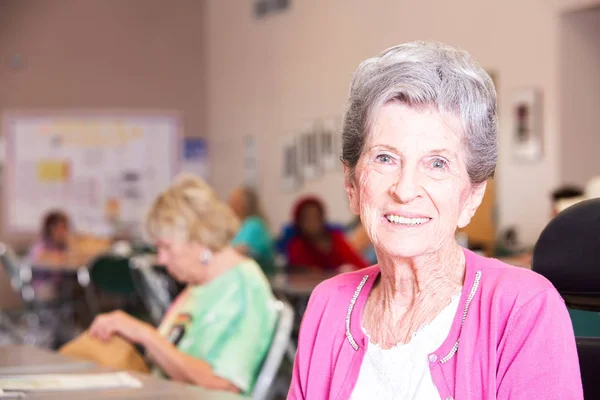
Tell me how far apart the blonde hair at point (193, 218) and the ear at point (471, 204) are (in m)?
1.66

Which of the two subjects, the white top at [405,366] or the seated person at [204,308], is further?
the seated person at [204,308]

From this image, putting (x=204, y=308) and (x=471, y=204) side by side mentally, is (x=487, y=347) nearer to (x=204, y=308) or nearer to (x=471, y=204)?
(x=471, y=204)

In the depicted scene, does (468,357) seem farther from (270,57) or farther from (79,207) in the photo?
(79,207)

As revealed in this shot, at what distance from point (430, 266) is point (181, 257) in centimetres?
168

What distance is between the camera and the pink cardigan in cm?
139

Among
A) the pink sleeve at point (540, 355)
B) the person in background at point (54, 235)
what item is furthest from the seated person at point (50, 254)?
the pink sleeve at point (540, 355)

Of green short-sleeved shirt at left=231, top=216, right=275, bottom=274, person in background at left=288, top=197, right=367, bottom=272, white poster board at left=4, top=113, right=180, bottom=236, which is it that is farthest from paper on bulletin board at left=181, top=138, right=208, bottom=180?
person in background at left=288, top=197, right=367, bottom=272

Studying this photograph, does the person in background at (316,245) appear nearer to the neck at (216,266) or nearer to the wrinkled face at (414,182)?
the neck at (216,266)

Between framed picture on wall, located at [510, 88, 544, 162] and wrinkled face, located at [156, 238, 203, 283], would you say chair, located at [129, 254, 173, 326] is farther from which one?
framed picture on wall, located at [510, 88, 544, 162]

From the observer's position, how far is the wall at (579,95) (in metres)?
6.48

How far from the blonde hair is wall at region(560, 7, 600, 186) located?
3917 mm

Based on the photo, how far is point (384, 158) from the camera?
1593mm

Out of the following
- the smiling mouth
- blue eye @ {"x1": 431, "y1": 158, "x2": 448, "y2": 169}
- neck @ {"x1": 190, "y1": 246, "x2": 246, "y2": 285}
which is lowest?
neck @ {"x1": 190, "y1": 246, "x2": 246, "y2": 285}

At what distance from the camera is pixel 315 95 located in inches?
368
